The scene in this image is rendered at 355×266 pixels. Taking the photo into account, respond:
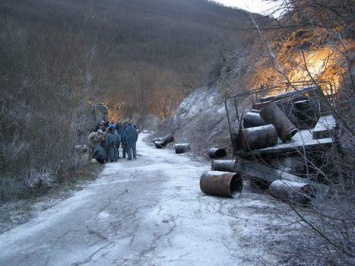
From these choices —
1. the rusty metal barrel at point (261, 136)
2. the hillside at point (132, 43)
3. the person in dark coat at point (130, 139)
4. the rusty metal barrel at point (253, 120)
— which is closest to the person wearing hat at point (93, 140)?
the person in dark coat at point (130, 139)

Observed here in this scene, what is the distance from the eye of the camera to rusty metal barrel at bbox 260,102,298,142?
26.4ft

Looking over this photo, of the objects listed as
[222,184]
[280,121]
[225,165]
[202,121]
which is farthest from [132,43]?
[222,184]

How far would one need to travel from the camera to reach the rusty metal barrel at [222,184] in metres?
7.37

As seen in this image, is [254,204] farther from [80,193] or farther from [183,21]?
[183,21]

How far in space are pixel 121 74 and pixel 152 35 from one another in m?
29.4

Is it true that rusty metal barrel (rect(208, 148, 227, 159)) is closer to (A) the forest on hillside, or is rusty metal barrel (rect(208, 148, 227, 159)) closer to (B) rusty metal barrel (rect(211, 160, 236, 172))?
(B) rusty metal barrel (rect(211, 160, 236, 172))

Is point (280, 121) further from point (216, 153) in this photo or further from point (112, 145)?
point (112, 145)

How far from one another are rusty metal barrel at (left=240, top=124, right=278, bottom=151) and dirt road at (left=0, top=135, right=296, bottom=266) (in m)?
1.04

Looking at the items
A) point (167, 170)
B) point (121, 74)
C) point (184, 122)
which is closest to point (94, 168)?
point (167, 170)

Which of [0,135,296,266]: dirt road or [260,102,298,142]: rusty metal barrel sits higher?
[260,102,298,142]: rusty metal barrel

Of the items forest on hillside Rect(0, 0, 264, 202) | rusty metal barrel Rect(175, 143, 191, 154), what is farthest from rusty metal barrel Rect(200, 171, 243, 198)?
rusty metal barrel Rect(175, 143, 191, 154)

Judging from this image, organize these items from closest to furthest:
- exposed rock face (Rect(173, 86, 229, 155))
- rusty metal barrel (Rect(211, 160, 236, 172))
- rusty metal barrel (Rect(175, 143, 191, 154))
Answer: rusty metal barrel (Rect(211, 160, 236, 172))
exposed rock face (Rect(173, 86, 229, 155))
rusty metal barrel (Rect(175, 143, 191, 154))

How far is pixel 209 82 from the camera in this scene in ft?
86.0

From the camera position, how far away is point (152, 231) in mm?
5598
